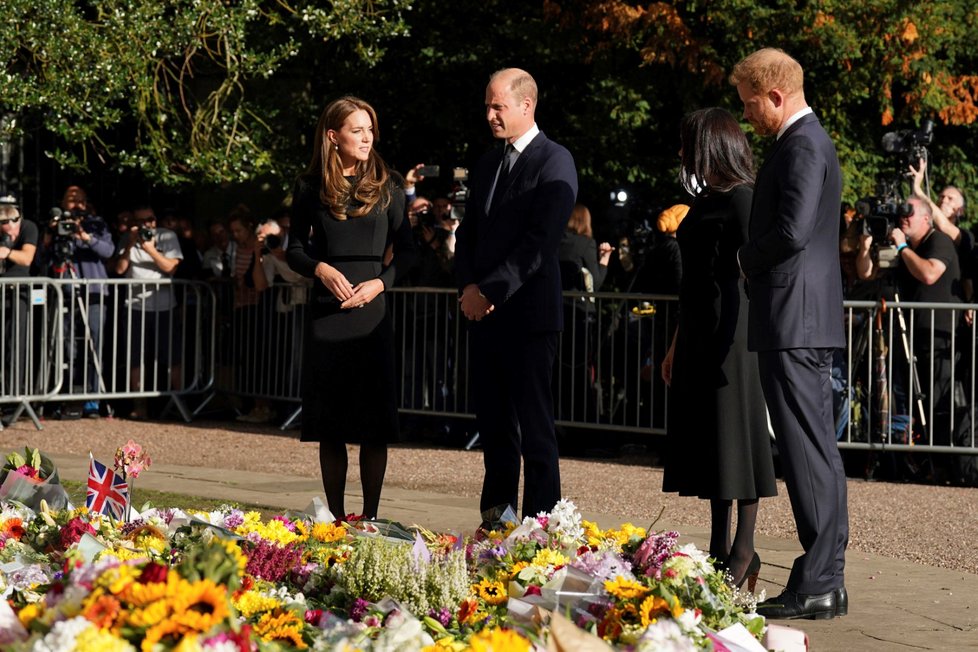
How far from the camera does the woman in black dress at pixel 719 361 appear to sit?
584cm

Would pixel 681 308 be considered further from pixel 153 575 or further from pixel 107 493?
pixel 153 575

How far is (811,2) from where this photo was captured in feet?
49.4

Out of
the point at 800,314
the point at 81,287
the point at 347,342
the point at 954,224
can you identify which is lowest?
the point at 347,342

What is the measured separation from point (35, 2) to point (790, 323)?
9372mm

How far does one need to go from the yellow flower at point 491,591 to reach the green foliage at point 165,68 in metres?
9.96

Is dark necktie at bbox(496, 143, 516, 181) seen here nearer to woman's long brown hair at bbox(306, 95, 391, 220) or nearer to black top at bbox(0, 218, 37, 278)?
woman's long brown hair at bbox(306, 95, 391, 220)

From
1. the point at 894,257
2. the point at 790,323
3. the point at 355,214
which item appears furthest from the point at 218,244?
the point at 790,323

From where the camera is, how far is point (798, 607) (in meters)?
5.48

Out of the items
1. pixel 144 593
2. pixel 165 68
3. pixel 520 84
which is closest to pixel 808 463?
pixel 520 84

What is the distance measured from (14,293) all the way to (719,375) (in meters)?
8.47

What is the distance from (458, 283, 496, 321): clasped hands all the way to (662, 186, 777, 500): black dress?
0.84 meters

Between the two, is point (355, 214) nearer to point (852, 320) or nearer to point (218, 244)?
point (852, 320)

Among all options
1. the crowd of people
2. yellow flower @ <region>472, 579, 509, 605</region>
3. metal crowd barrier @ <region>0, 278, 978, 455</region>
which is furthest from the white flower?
metal crowd barrier @ <region>0, 278, 978, 455</region>

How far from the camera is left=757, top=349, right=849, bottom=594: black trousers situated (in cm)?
554
